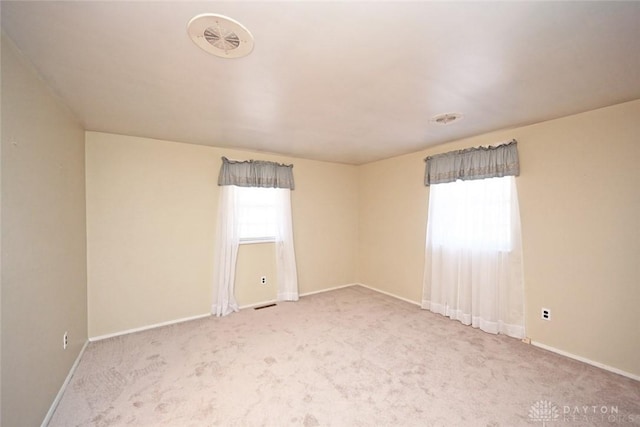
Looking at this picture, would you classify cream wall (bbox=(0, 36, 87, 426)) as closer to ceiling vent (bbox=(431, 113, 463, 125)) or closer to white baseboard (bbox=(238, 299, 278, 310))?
white baseboard (bbox=(238, 299, 278, 310))

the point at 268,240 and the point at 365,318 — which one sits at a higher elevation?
the point at 268,240

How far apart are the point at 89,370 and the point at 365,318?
2.82 meters

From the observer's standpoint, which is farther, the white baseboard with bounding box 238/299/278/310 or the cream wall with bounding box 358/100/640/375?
the white baseboard with bounding box 238/299/278/310

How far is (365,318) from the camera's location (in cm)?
327

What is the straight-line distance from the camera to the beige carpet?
1685mm

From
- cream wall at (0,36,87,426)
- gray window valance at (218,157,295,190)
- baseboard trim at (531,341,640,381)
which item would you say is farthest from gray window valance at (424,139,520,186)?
cream wall at (0,36,87,426)

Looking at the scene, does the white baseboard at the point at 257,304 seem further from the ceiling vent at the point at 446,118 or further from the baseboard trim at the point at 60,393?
the ceiling vent at the point at 446,118

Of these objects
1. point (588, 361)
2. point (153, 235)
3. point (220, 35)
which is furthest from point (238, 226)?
point (588, 361)

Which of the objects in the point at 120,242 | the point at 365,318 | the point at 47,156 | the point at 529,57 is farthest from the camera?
the point at 365,318

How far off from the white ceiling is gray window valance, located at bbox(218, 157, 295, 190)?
36.7 inches

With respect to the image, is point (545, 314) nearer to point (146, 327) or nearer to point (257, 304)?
point (257, 304)

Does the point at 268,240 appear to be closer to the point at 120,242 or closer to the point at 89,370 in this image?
the point at 120,242

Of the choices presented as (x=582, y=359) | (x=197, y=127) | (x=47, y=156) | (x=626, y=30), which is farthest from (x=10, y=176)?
(x=582, y=359)

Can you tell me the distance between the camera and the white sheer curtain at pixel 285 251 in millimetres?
3936
